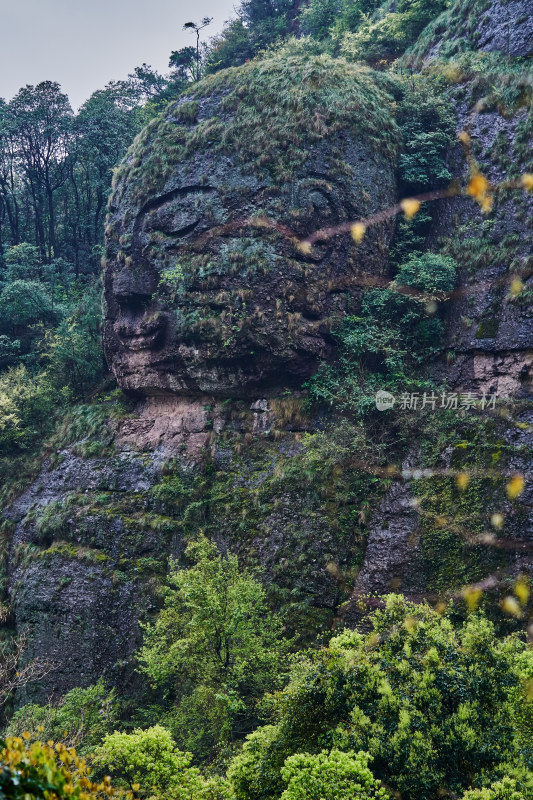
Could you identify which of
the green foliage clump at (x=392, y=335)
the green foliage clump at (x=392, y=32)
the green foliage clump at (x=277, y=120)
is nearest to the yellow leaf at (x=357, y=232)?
the green foliage clump at (x=392, y=335)

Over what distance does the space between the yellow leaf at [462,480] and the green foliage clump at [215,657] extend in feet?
19.8

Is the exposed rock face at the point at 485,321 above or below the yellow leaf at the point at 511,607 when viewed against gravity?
above

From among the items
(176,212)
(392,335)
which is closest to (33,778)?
(392,335)

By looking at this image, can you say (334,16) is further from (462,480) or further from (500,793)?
(500,793)

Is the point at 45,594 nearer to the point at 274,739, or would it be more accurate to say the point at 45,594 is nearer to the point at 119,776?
the point at 119,776

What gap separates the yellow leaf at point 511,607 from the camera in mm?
11961

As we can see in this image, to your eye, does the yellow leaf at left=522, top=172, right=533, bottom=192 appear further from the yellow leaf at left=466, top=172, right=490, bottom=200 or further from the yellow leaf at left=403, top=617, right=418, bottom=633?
the yellow leaf at left=403, top=617, right=418, bottom=633

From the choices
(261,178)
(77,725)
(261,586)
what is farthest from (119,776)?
(261,178)

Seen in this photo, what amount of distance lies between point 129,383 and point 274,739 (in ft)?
46.9

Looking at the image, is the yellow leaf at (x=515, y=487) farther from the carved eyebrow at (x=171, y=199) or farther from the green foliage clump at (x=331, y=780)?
the carved eyebrow at (x=171, y=199)

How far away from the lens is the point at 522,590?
1216cm

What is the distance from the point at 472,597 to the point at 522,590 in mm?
1163

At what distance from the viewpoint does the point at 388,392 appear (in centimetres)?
1664

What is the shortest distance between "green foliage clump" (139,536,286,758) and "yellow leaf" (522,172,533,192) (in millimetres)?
15107
